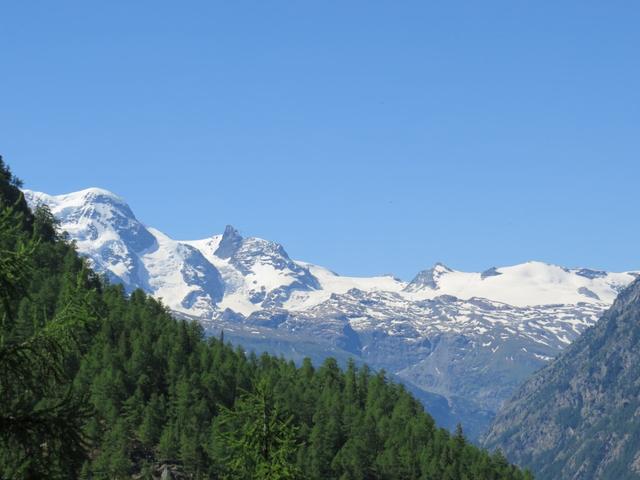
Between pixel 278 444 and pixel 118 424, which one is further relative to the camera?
pixel 118 424

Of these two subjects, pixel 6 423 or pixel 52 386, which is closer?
pixel 6 423

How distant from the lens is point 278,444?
4634 centimetres

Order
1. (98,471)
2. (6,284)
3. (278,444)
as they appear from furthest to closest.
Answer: (98,471) < (278,444) < (6,284)

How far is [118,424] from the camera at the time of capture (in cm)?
18312

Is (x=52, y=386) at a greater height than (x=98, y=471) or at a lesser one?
greater

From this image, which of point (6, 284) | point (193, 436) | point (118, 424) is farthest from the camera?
point (193, 436)

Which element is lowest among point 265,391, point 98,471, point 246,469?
point 98,471

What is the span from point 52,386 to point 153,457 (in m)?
171

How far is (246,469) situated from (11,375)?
24.1m

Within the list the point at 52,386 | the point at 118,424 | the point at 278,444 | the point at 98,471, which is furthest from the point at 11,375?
the point at 118,424

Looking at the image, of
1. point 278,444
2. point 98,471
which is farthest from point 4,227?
point 98,471

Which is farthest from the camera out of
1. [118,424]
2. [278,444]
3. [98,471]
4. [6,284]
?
[118,424]

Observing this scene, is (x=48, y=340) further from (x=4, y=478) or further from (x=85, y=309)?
(x=4, y=478)

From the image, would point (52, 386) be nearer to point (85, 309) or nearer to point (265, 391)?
point (85, 309)
